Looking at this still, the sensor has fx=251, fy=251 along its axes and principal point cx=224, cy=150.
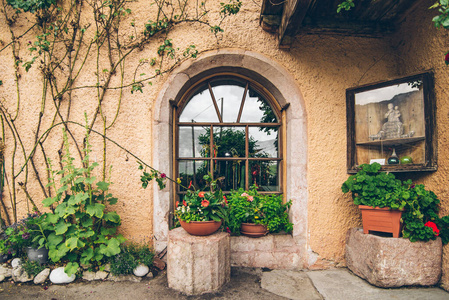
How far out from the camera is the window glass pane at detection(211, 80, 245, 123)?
10.7 ft

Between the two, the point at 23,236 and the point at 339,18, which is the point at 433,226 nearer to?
the point at 339,18

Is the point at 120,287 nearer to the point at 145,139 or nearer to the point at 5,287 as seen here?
the point at 5,287

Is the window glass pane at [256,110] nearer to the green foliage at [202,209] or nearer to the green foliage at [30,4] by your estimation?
the green foliage at [202,209]

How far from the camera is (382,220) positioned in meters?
2.43

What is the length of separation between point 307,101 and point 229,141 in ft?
3.48

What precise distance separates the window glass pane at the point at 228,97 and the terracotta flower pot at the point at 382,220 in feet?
5.96

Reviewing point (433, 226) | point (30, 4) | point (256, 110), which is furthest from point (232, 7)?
point (433, 226)

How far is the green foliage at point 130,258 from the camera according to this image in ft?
8.38

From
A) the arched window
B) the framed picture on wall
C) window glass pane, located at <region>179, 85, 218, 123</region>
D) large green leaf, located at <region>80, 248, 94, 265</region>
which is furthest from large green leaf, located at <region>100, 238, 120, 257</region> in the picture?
the framed picture on wall

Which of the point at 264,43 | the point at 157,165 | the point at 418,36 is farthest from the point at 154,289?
the point at 418,36

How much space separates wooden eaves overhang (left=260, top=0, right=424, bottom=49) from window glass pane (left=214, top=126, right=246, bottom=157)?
1.17 metres

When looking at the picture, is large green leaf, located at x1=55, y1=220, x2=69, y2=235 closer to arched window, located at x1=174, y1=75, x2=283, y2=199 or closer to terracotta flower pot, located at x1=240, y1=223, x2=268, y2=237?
arched window, located at x1=174, y1=75, x2=283, y2=199

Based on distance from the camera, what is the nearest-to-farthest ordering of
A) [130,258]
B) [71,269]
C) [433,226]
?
[433,226], [71,269], [130,258]

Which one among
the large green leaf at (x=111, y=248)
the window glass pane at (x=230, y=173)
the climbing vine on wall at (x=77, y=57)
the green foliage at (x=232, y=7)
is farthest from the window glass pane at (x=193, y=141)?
the green foliage at (x=232, y=7)
